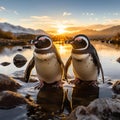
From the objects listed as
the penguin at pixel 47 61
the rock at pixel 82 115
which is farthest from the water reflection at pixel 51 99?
the rock at pixel 82 115

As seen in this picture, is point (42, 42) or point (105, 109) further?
point (42, 42)

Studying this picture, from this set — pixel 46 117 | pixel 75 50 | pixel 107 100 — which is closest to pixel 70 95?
pixel 75 50

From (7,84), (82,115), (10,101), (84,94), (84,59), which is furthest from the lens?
(7,84)

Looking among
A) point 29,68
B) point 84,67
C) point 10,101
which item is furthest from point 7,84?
point 84,67

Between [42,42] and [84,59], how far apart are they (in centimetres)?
119

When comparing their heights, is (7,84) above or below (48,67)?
below

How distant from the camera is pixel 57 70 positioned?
8.59 metres

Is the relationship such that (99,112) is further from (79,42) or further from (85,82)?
(85,82)

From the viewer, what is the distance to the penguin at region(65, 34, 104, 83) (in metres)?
8.26

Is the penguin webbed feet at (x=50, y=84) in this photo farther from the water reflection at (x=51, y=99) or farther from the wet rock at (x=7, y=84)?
the wet rock at (x=7, y=84)

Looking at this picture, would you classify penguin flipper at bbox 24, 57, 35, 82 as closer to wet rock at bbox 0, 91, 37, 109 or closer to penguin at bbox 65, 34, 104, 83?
penguin at bbox 65, 34, 104, 83

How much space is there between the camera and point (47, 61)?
27.2 ft

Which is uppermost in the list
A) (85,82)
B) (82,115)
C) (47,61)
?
(47,61)

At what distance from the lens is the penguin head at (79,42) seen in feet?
26.9
